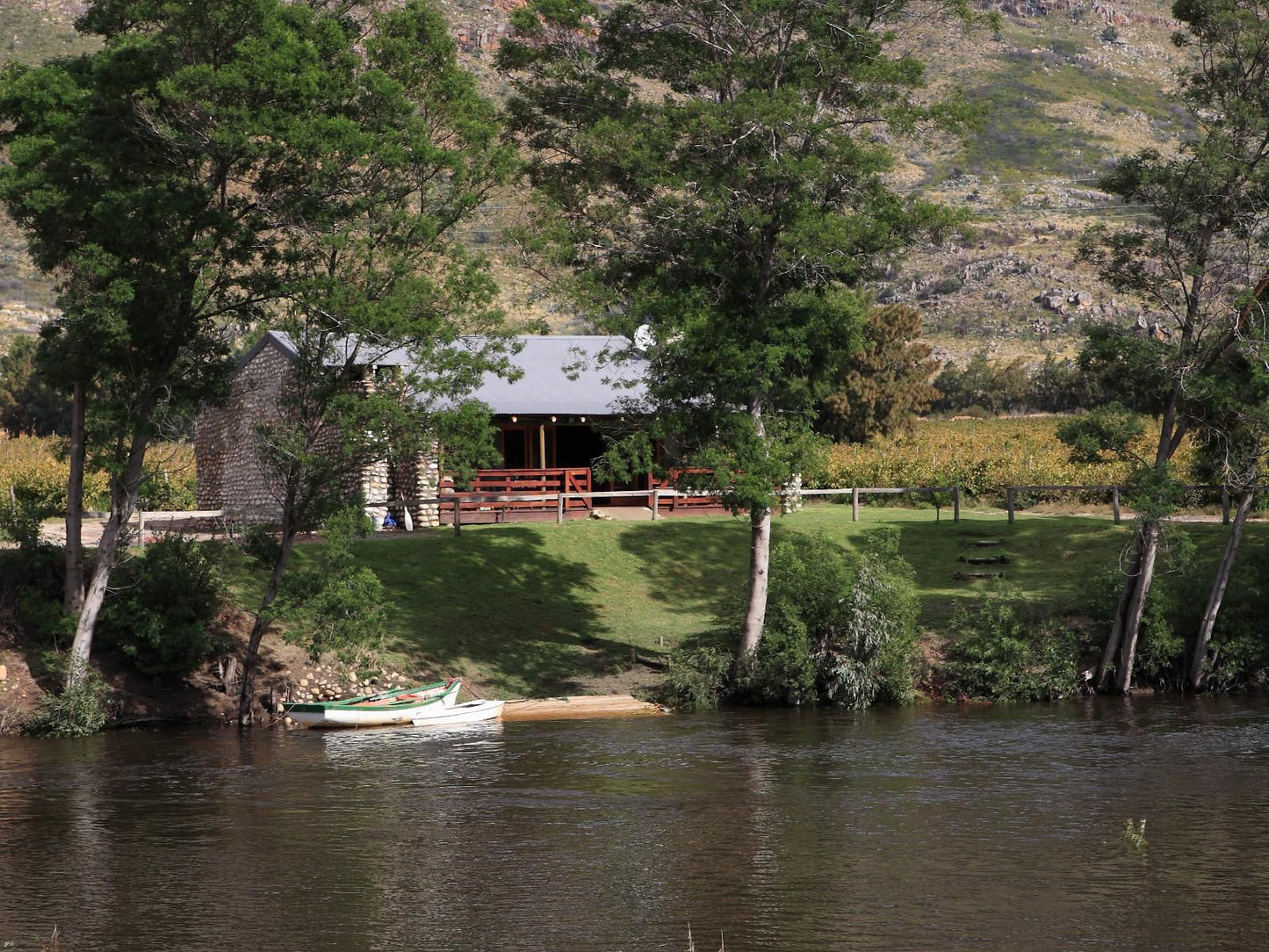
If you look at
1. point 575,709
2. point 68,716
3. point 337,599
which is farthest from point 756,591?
point 68,716

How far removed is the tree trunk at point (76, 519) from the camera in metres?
28.0

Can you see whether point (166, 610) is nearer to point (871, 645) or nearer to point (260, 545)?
point (260, 545)

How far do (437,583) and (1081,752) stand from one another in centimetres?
1566

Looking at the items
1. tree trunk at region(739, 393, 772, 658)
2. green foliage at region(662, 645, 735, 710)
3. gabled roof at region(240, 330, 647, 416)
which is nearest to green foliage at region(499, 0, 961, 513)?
tree trunk at region(739, 393, 772, 658)

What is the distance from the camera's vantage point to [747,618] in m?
30.2

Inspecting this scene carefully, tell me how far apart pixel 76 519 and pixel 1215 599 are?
74.2 feet

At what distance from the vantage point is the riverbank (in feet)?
96.9

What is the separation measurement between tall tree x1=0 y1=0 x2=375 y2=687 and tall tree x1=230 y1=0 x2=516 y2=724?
74cm

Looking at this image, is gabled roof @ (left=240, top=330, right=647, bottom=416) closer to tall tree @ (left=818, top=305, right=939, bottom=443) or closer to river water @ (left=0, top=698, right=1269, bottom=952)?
tall tree @ (left=818, top=305, right=939, bottom=443)

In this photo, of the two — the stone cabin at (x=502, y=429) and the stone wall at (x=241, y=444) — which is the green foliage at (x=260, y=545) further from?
the stone wall at (x=241, y=444)

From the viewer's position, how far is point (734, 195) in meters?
29.7

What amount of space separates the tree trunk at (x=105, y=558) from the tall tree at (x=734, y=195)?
360 inches

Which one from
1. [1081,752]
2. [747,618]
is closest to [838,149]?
[747,618]

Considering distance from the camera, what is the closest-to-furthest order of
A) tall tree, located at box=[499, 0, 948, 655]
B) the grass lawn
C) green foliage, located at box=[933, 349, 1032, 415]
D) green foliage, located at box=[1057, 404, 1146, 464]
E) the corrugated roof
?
tall tree, located at box=[499, 0, 948, 655]
green foliage, located at box=[1057, 404, 1146, 464]
the grass lawn
the corrugated roof
green foliage, located at box=[933, 349, 1032, 415]
